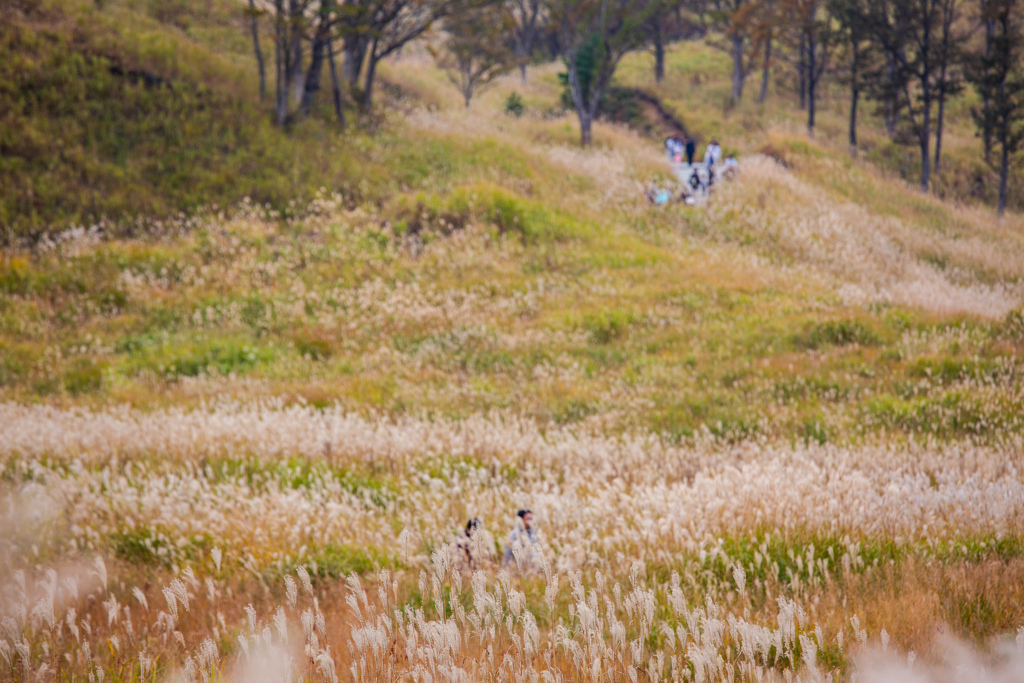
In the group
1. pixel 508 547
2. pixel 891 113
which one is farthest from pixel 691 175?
pixel 508 547

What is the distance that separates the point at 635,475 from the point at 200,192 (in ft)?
47.6

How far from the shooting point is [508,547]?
3.97 meters

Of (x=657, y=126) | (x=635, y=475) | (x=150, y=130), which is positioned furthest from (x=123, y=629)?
(x=657, y=126)

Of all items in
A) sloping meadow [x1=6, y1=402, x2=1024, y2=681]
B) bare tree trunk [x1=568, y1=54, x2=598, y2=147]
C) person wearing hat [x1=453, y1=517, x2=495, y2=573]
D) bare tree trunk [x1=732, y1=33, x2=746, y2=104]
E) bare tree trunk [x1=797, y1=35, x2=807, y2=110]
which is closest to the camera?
sloping meadow [x1=6, y1=402, x2=1024, y2=681]

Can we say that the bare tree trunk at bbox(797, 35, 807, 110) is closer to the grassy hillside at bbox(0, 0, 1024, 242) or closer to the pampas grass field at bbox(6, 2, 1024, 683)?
the pampas grass field at bbox(6, 2, 1024, 683)

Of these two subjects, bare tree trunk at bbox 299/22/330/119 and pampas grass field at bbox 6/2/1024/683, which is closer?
pampas grass field at bbox 6/2/1024/683

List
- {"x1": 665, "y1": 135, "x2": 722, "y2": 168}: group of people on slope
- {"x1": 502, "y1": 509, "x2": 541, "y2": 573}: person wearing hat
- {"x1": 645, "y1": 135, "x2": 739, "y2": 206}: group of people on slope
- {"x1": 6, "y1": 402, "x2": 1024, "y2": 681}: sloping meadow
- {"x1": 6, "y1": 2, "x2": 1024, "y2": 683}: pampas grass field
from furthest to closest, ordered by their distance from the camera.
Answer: {"x1": 665, "y1": 135, "x2": 722, "y2": 168}: group of people on slope, {"x1": 645, "y1": 135, "x2": 739, "y2": 206}: group of people on slope, {"x1": 502, "y1": 509, "x2": 541, "y2": 573}: person wearing hat, {"x1": 6, "y1": 2, "x2": 1024, "y2": 683}: pampas grass field, {"x1": 6, "y1": 402, "x2": 1024, "y2": 681}: sloping meadow

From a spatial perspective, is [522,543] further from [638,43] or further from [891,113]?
[891,113]

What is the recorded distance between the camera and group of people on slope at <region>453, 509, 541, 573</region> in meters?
3.54

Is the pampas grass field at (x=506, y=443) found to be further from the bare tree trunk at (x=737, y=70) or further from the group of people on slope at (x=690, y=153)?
the bare tree trunk at (x=737, y=70)

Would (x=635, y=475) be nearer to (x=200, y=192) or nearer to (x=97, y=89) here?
(x=200, y=192)

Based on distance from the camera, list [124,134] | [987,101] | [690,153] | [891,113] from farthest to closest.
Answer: [891,113] < [690,153] < [987,101] < [124,134]

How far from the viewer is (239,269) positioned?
13336 millimetres

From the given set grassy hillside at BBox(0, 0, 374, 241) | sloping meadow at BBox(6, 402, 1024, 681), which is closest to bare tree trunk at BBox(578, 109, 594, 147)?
grassy hillside at BBox(0, 0, 374, 241)
